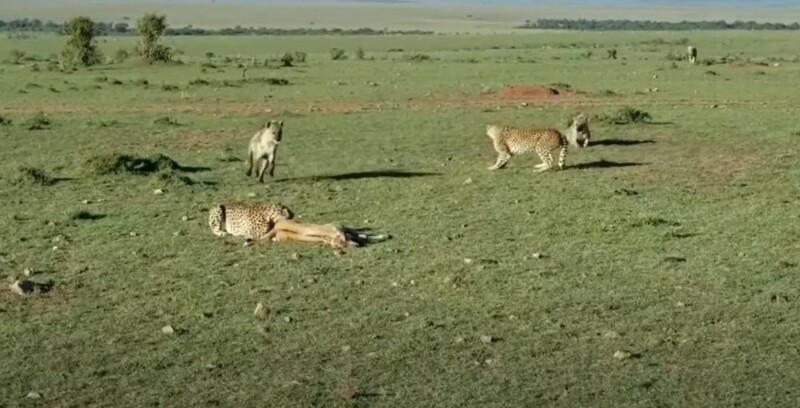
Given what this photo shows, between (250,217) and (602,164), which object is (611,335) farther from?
A: (602,164)

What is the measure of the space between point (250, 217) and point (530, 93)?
Answer: 881 inches

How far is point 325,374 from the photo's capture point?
9047mm

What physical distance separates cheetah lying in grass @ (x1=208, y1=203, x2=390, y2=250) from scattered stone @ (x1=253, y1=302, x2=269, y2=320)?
2.35m

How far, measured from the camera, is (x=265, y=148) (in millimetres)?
17391

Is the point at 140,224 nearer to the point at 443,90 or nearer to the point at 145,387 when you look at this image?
the point at 145,387

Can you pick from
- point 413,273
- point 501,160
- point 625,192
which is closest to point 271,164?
point 501,160

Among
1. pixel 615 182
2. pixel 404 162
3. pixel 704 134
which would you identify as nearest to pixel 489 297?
pixel 615 182

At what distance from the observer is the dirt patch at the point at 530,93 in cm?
3428

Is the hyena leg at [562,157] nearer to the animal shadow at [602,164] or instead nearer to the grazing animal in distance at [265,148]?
the animal shadow at [602,164]

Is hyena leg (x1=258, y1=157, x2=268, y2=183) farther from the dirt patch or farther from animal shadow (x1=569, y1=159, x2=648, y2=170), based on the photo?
the dirt patch

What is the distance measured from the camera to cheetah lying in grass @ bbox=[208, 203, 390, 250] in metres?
12.9

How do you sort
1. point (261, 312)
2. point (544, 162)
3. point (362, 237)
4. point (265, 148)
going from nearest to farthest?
point (261, 312) < point (362, 237) < point (265, 148) < point (544, 162)

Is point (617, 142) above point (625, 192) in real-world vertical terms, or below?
below

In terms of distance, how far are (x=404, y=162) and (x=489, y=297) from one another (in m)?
9.40
